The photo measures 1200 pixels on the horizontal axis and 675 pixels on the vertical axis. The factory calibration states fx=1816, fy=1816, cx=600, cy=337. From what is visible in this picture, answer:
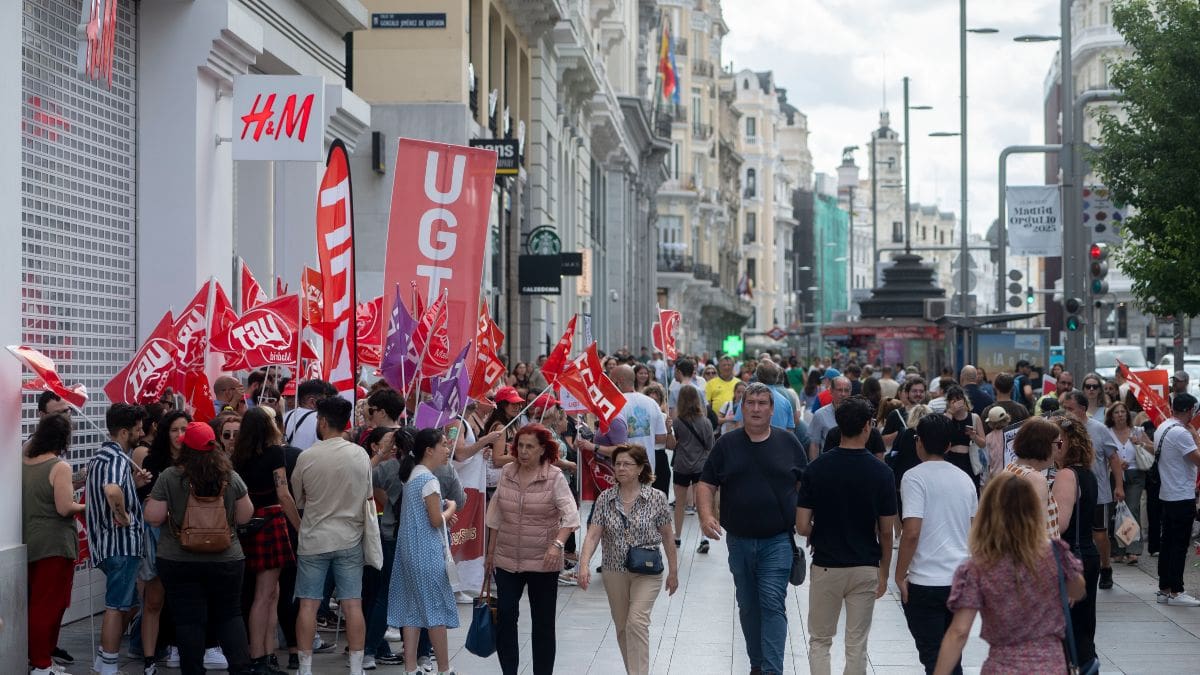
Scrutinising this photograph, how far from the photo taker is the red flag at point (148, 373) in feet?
38.2

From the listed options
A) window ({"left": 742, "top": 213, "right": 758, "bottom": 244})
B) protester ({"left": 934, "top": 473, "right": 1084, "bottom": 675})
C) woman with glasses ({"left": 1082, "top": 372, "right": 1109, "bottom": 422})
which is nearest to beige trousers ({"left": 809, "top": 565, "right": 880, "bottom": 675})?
protester ({"left": 934, "top": 473, "right": 1084, "bottom": 675})

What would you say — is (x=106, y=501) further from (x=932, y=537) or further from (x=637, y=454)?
(x=932, y=537)

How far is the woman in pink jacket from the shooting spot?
998 cm

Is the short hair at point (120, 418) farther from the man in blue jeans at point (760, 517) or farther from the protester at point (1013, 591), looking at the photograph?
the protester at point (1013, 591)

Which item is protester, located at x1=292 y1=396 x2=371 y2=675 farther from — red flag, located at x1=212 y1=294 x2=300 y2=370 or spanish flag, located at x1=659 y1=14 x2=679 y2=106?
spanish flag, located at x1=659 y1=14 x2=679 y2=106

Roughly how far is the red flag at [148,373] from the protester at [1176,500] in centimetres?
755

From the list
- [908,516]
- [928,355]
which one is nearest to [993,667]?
[908,516]

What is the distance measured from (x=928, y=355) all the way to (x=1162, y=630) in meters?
42.5

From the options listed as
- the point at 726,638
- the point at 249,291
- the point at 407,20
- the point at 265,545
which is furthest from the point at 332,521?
the point at 407,20

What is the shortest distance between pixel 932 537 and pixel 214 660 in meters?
4.85

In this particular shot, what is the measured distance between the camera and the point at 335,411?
10.2 metres

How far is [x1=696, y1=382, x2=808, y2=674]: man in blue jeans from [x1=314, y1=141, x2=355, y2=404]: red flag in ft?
10.9

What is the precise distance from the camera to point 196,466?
9758 mm

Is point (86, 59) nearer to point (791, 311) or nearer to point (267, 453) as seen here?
point (267, 453)
